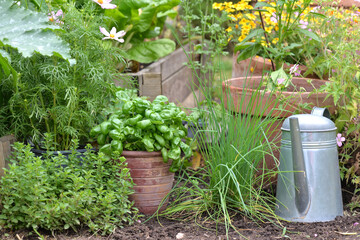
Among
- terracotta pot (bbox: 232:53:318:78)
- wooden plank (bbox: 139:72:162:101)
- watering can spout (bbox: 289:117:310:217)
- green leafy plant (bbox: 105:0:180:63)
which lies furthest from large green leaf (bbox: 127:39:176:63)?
watering can spout (bbox: 289:117:310:217)

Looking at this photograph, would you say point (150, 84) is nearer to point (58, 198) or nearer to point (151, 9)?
point (151, 9)

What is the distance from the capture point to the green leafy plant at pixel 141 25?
10.8 ft

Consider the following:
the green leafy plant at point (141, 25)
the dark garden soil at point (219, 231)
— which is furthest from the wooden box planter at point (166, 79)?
the dark garden soil at point (219, 231)

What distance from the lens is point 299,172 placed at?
2.04 m

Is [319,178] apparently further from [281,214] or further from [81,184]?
[81,184]

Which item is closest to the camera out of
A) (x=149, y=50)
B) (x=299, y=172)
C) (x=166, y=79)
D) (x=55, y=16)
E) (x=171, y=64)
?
(x=299, y=172)

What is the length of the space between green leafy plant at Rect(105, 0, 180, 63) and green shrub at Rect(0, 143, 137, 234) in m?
1.39

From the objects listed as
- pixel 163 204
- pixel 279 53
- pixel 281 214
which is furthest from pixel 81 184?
→ pixel 279 53

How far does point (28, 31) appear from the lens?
203cm

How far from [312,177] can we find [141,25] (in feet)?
6.83

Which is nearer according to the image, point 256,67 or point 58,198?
point 58,198

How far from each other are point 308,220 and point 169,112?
31.8 inches

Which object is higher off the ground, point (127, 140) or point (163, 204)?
point (127, 140)

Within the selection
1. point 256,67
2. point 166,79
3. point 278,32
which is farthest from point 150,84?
point 166,79
